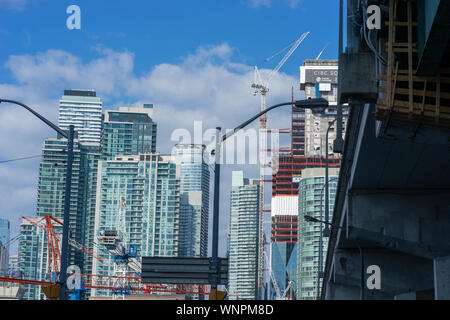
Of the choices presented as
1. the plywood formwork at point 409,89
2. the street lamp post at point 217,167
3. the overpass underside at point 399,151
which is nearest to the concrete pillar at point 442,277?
the overpass underside at point 399,151

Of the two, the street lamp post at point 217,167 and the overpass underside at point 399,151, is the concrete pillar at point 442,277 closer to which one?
the overpass underside at point 399,151

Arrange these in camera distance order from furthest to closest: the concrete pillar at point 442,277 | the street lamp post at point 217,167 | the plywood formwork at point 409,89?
the concrete pillar at point 442,277, the street lamp post at point 217,167, the plywood formwork at point 409,89

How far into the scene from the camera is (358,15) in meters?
23.0

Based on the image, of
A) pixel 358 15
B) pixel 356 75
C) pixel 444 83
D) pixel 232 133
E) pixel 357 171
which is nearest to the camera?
pixel 444 83

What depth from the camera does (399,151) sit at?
2608 cm

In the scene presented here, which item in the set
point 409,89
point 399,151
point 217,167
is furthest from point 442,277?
point 409,89

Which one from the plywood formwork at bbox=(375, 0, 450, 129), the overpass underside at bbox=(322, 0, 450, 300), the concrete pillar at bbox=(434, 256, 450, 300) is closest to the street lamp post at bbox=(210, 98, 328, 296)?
the overpass underside at bbox=(322, 0, 450, 300)

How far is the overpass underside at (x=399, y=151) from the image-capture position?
60.6ft

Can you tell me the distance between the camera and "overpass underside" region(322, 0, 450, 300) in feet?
60.6

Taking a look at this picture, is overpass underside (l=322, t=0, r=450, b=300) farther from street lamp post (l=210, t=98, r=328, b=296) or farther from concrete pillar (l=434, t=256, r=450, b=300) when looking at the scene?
street lamp post (l=210, t=98, r=328, b=296)

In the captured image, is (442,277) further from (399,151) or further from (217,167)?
(217,167)
